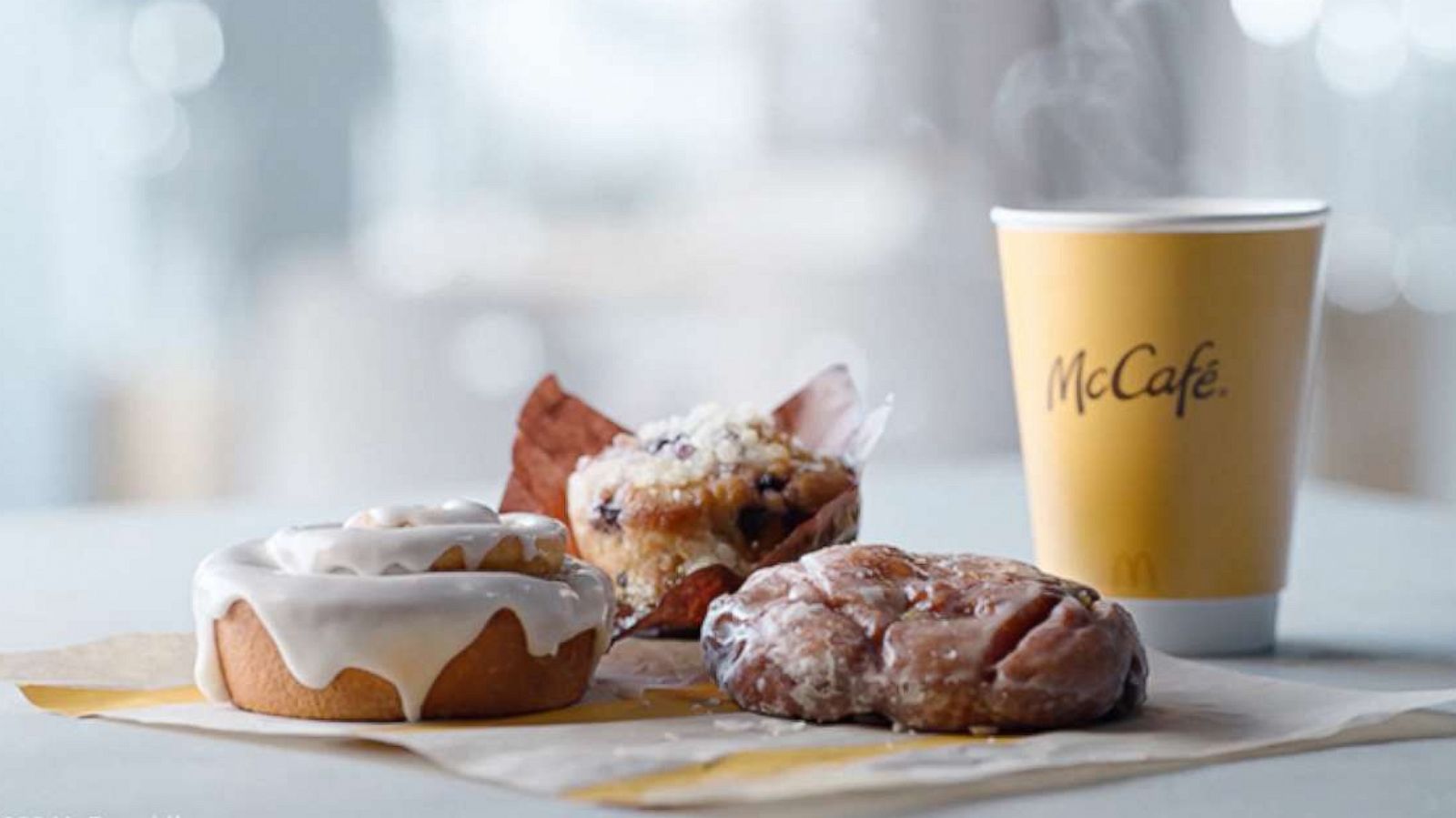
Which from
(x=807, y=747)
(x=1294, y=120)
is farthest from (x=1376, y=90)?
(x=807, y=747)

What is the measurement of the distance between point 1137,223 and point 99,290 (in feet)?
8.59

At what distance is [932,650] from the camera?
0.83 meters

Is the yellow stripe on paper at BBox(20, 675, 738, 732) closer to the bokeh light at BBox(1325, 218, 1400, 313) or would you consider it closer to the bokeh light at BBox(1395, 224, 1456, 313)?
the bokeh light at BBox(1395, 224, 1456, 313)

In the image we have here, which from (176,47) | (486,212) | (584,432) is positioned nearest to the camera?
(584,432)

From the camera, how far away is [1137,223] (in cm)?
107

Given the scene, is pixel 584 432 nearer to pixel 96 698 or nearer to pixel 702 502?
pixel 702 502

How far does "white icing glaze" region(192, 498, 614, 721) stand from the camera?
864mm

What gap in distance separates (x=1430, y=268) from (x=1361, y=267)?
0.71 feet

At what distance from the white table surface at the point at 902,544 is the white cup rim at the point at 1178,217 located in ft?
0.78

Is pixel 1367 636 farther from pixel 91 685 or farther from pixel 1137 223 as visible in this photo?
pixel 91 685

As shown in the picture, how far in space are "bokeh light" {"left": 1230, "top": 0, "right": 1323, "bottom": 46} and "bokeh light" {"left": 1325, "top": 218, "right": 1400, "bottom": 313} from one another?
0.31 m

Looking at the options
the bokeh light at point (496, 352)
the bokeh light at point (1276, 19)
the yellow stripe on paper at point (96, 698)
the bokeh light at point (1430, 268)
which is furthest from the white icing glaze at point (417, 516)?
the bokeh light at point (496, 352)

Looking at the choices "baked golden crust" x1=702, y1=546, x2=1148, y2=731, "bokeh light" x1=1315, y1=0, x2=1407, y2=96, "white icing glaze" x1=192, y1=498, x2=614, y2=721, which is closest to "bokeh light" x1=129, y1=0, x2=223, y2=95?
"bokeh light" x1=1315, y1=0, x2=1407, y2=96

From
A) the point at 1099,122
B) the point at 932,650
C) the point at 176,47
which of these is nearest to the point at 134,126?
the point at 176,47
